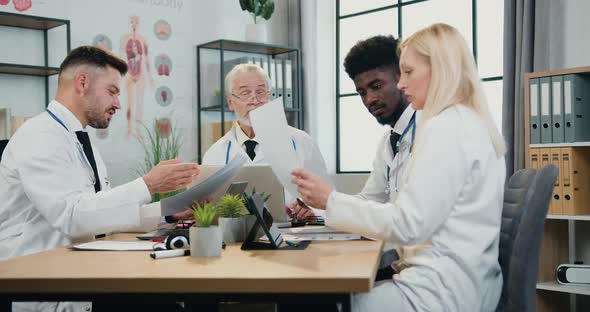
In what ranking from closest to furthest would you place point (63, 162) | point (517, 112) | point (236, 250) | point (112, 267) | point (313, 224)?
point (112, 267)
point (236, 250)
point (63, 162)
point (313, 224)
point (517, 112)

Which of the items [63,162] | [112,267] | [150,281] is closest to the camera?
[150,281]

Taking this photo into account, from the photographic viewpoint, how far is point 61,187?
195 cm

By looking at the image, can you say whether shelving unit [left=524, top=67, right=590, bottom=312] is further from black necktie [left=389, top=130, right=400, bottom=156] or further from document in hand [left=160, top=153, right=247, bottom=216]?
document in hand [left=160, top=153, right=247, bottom=216]

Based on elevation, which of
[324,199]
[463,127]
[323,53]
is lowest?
[324,199]

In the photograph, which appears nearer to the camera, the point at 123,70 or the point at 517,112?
the point at 123,70

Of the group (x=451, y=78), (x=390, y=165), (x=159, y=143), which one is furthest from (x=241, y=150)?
(x=451, y=78)

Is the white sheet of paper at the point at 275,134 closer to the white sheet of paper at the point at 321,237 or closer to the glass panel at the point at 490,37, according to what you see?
the white sheet of paper at the point at 321,237

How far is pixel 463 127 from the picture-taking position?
4.99 ft

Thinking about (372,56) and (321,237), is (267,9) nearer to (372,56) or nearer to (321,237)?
(372,56)

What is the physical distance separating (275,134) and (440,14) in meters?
3.54

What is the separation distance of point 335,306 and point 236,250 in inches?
12.3

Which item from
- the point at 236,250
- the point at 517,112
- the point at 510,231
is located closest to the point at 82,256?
the point at 236,250

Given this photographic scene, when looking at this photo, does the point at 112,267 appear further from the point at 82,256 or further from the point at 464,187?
the point at 464,187

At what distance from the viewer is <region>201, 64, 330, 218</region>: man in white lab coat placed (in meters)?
3.31
